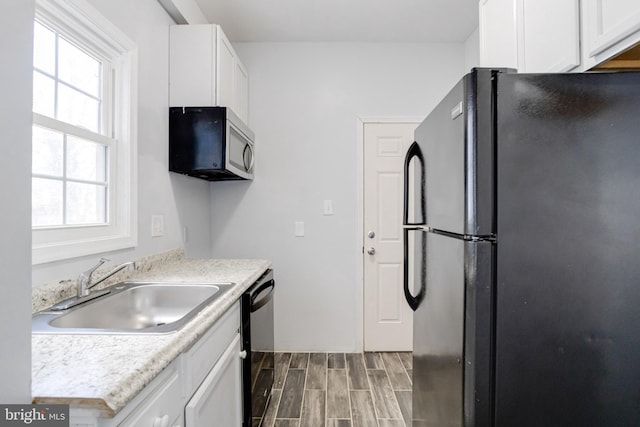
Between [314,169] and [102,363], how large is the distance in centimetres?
224

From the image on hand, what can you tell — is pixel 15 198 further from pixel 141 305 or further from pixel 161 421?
pixel 141 305

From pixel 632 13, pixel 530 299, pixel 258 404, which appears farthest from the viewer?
pixel 258 404

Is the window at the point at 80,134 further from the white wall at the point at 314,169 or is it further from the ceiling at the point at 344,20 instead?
the white wall at the point at 314,169

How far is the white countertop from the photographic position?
1.94ft

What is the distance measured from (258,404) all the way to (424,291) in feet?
3.60

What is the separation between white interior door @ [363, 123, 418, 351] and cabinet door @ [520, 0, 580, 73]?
1.53 metres

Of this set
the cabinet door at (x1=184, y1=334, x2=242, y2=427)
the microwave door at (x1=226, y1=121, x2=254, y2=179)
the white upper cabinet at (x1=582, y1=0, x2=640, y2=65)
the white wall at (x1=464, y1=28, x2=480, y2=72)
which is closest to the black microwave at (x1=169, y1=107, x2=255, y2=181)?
the microwave door at (x1=226, y1=121, x2=254, y2=179)

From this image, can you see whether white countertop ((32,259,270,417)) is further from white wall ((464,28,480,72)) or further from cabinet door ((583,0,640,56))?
white wall ((464,28,480,72))

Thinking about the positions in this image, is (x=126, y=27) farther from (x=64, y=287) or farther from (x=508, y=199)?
(x=508, y=199)

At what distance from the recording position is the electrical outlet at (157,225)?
6.09ft

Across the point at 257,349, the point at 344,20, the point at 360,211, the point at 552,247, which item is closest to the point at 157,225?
the point at 257,349

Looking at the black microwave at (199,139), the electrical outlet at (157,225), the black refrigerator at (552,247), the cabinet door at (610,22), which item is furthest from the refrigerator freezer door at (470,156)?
the electrical outlet at (157,225)

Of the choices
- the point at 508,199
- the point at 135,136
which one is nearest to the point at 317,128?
the point at 135,136

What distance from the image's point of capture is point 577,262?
0.88 meters
